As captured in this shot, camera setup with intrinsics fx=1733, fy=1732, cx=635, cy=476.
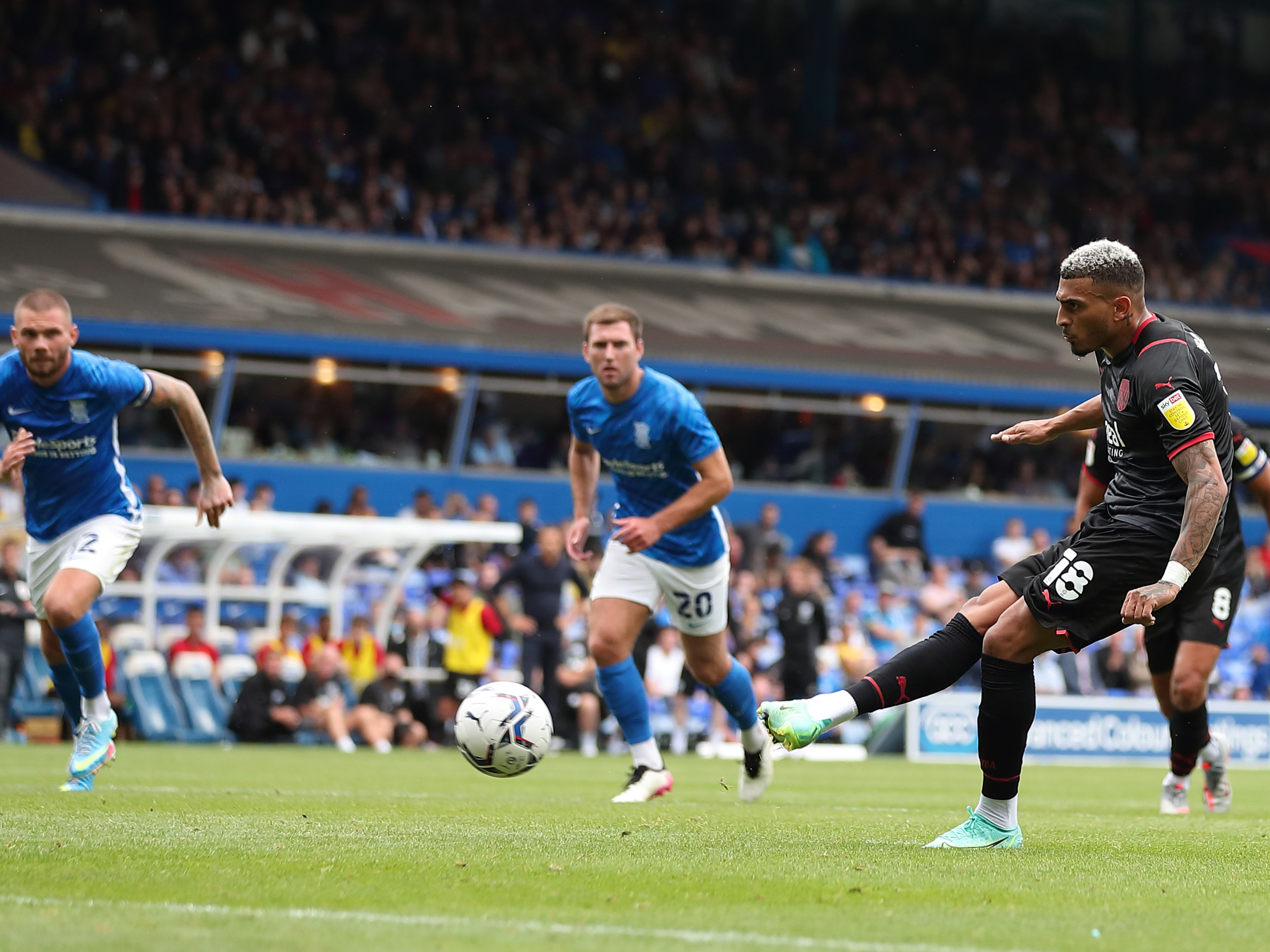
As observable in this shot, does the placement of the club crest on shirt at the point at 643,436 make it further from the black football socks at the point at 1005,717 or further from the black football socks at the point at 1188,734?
the black football socks at the point at 1188,734

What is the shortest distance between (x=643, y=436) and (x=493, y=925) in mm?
4519

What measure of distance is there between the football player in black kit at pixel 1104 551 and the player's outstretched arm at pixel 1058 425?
28cm

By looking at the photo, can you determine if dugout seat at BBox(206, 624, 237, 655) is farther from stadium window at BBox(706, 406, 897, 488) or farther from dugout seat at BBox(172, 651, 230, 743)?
stadium window at BBox(706, 406, 897, 488)

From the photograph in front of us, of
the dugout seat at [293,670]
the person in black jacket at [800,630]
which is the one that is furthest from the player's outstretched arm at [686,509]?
the person in black jacket at [800,630]

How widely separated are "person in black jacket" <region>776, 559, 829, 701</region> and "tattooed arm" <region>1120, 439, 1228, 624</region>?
12516mm

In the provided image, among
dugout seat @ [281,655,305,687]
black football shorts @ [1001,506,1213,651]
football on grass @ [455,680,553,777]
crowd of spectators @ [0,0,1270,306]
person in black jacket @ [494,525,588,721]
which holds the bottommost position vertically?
dugout seat @ [281,655,305,687]

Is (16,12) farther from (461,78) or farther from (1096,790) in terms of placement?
(1096,790)

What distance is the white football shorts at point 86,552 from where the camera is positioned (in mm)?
8742

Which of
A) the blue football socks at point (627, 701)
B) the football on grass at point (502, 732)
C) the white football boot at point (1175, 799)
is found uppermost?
the football on grass at point (502, 732)

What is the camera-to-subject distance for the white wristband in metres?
5.86

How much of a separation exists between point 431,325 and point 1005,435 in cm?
1808

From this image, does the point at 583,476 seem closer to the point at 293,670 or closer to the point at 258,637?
the point at 293,670

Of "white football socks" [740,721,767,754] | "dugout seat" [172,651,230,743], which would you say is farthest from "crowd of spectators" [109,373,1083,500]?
"white football socks" [740,721,767,754]

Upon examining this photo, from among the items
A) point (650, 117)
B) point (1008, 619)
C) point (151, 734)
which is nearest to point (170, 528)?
point (151, 734)
